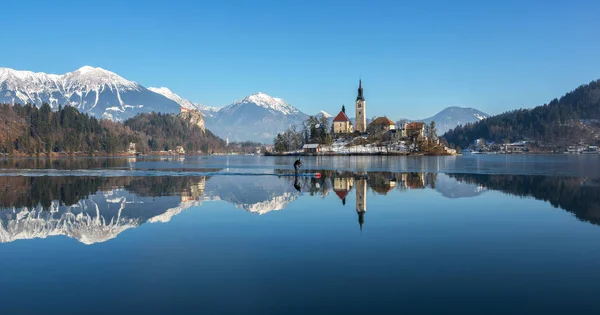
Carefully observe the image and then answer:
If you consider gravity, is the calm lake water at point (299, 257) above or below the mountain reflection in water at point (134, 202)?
below

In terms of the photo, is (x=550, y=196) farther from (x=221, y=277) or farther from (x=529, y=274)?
(x=221, y=277)

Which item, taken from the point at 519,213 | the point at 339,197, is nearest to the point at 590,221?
the point at 519,213

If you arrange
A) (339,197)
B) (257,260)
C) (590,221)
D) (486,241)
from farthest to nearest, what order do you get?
1. (339,197)
2. (590,221)
3. (486,241)
4. (257,260)

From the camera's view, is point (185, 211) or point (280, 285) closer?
point (280, 285)

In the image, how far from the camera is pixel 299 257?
57.9 ft

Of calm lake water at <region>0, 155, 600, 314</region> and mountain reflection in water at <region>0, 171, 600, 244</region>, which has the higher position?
mountain reflection in water at <region>0, 171, 600, 244</region>

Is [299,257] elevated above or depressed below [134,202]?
below

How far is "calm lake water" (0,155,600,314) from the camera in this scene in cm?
1278

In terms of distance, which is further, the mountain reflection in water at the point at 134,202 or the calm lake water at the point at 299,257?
the mountain reflection in water at the point at 134,202

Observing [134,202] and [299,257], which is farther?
[134,202]

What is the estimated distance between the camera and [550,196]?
127 feet

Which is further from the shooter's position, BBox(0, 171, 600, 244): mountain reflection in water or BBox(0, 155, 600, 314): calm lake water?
BBox(0, 171, 600, 244): mountain reflection in water

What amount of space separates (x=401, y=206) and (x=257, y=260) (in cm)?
1765

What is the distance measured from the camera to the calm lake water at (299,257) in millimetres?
12781
